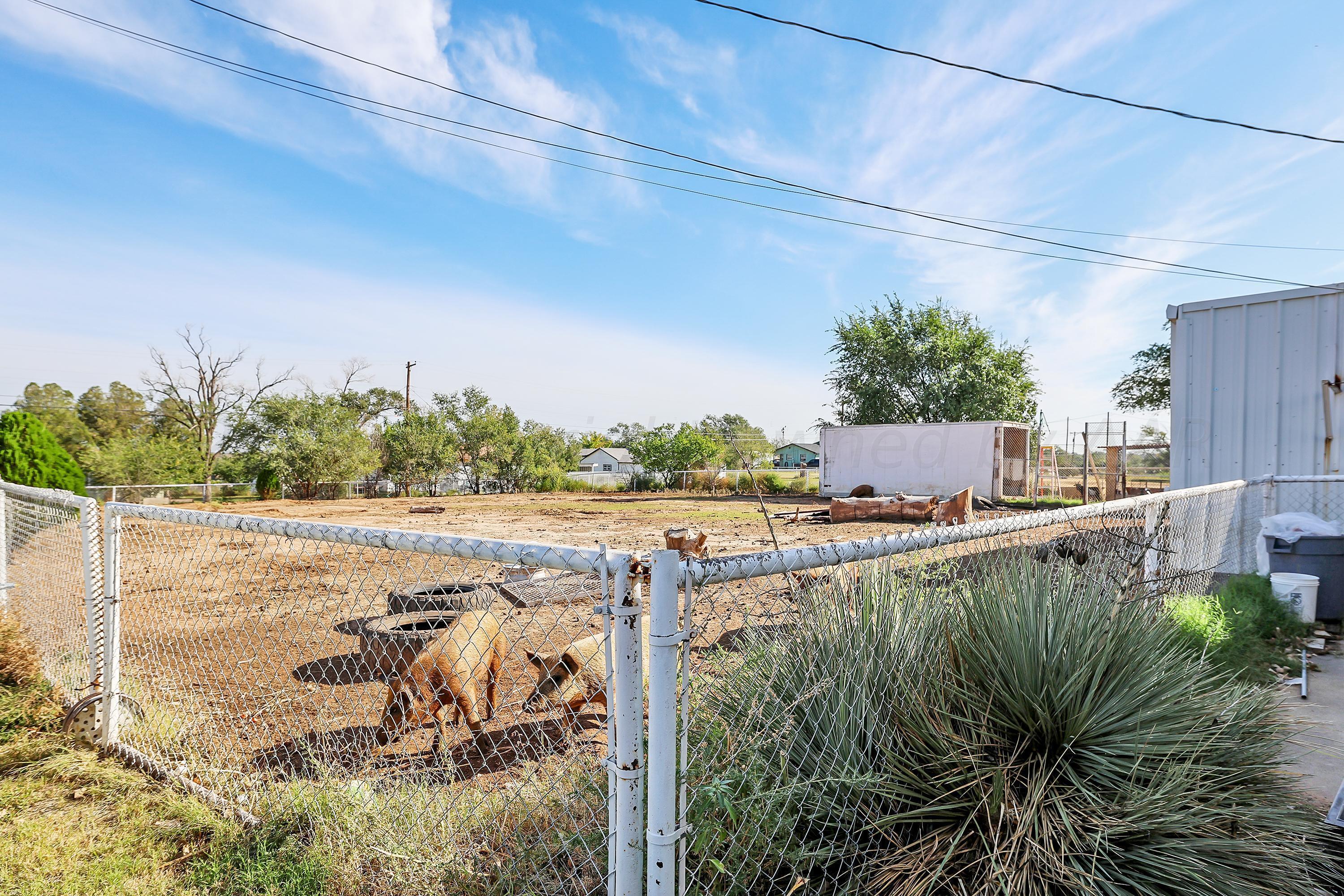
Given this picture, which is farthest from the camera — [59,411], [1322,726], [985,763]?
[59,411]

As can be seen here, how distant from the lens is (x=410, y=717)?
3.31 metres

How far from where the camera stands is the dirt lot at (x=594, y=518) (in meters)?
12.5

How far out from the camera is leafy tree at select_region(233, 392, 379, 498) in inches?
1089

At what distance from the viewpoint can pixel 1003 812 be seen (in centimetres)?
179

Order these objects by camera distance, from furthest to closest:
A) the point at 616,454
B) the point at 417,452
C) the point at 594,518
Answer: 1. the point at 616,454
2. the point at 417,452
3. the point at 594,518

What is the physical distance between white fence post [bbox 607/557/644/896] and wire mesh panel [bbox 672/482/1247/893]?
12cm

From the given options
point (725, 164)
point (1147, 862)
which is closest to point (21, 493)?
point (1147, 862)

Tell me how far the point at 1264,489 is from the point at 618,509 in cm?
1605

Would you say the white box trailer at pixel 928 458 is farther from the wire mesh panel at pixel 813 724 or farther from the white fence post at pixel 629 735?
the white fence post at pixel 629 735

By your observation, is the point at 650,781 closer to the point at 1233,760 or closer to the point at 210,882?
the point at 210,882

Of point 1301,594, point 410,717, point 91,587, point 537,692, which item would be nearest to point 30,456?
point 91,587

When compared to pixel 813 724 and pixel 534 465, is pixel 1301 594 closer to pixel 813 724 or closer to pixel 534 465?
pixel 813 724

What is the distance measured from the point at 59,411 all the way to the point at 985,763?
175 ft

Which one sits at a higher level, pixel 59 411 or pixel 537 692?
pixel 59 411
